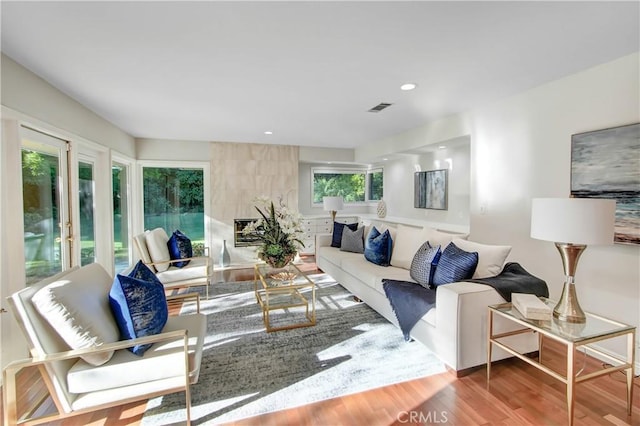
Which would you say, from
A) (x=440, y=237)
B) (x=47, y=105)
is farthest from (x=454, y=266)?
(x=47, y=105)

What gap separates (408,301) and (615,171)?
198 centimetres

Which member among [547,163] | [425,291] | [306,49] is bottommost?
[425,291]

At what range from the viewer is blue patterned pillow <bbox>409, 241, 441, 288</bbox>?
9.38ft

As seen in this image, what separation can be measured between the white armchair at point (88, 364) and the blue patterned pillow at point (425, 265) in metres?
2.01

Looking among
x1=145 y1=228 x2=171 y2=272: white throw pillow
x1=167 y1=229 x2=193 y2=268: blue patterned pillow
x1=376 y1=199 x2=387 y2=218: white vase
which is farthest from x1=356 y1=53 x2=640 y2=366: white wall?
x1=145 y1=228 x2=171 y2=272: white throw pillow

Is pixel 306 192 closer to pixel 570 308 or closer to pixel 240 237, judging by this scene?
pixel 240 237

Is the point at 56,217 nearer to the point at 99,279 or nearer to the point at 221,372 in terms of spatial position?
the point at 99,279

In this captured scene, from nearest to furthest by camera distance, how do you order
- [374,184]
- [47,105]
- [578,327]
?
1. [578,327]
2. [47,105]
3. [374,184]

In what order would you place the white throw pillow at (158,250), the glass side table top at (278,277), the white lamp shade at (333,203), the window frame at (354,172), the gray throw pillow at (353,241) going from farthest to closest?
1. the window frame at (354,172)
2. the white lamp shade at (333,203)
3. the gray throw pillow at (353,241)
4. the white throw pillow at (158,250)
5. the glass side table top at (278,277)

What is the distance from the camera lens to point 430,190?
5555 millimetres

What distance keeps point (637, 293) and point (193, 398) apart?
3446mm

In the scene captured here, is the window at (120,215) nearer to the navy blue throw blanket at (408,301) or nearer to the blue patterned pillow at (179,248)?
the blue patterned pillow at (179,248)

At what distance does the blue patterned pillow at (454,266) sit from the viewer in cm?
257

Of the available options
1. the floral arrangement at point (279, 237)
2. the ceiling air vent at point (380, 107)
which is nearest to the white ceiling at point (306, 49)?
the ceiling air vent at point (380, 107)
